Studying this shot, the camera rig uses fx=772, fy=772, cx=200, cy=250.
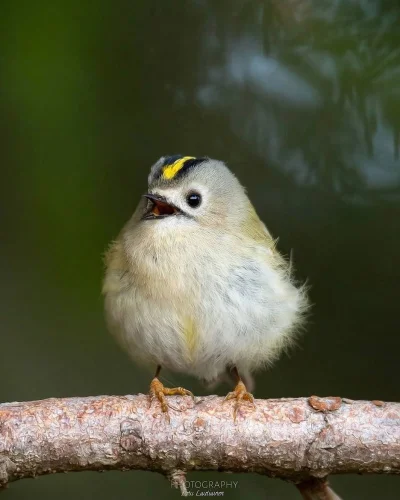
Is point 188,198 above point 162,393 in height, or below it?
above

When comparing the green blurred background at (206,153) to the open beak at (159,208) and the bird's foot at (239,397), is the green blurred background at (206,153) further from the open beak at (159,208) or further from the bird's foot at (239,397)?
the bird's foot at (239,397)

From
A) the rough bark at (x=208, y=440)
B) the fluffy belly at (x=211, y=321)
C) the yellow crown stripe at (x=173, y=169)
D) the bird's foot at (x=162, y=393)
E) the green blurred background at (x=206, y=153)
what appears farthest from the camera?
the green blurred background at (x=206, y=153)

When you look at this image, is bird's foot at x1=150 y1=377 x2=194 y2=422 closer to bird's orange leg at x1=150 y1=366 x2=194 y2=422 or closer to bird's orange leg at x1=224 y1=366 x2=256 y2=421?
bird's orange leg at x1=150 y1=366 x2=194 y2=422

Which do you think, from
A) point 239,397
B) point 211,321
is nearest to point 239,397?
point 239,397

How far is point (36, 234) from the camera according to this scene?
350cm

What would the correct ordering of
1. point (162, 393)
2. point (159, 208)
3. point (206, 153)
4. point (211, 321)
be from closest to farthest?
point (162, 393) → point (211, 321) → point (159, 208) → point (206, 153)

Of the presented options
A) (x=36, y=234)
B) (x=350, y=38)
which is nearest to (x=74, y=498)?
(x=36, y=234)

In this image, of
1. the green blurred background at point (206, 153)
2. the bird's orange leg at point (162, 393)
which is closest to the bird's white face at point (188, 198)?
the green blurred background at point (206, 153)

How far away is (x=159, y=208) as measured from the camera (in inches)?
114

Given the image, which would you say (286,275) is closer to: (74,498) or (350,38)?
(350,38)

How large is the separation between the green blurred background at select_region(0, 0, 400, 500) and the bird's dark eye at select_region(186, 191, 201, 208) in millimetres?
565

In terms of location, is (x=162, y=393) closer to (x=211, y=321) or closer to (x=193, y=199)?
(x=211, y=321)

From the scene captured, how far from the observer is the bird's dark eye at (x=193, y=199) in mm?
2920

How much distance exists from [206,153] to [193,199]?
0.83 metres
